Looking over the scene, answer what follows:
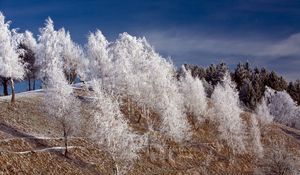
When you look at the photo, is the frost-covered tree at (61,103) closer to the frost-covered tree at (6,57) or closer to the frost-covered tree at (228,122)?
the frost-covered tree at (6,57)

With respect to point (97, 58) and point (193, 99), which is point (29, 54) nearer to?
point (97, 58)

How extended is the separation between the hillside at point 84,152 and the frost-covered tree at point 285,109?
60.8m

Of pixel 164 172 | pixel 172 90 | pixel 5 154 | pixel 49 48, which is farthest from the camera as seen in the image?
pixel 49 48

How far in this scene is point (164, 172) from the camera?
75438 millimetres

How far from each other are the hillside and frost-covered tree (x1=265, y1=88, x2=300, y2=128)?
60.8m

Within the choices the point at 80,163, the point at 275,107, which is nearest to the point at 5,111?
the point at 80,163

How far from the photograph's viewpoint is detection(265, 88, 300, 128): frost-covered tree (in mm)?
166625

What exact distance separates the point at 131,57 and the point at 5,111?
35.0 meters

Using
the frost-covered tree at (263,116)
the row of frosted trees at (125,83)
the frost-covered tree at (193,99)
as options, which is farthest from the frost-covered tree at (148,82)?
the frost-covered tree at (263,116)

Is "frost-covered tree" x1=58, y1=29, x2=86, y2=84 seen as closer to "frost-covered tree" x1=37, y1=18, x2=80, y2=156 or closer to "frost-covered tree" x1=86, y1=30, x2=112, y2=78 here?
"frost-covered tree" x1=86, y1=30, x2=112, y2=78

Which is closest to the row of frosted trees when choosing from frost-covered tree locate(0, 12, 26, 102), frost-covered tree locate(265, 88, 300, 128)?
frost-covered tree locate(0, 12, 26, 102)

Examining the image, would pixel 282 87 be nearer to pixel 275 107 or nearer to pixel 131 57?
pixel 275 107

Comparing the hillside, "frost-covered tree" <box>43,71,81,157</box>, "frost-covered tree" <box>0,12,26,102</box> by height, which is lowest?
the hillside

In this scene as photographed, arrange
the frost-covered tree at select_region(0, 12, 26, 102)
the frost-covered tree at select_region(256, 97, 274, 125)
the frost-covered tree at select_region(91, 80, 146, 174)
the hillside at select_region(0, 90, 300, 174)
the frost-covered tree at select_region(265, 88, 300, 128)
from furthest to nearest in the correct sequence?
the frost-covered tree at select_region(265, 88, 300, 128) → the frost-covered tree at select_region(256, 97, 274, 125) → the frost-covered tree at select_region(0, 12, 26, 102) → the hillside at select_region(0, 90, 300, 174) → the frost-covered tree at select_region(91, 80, 146, 174)
